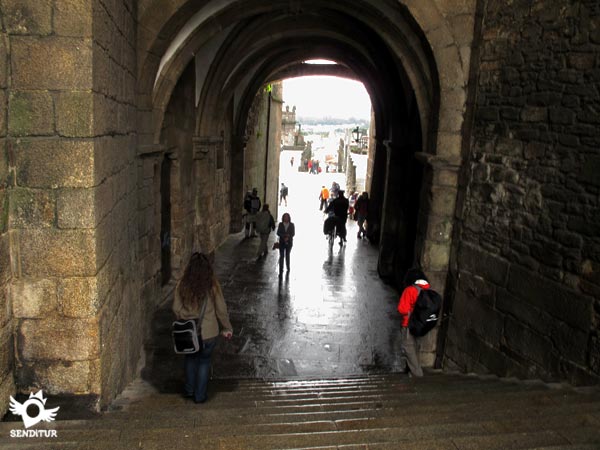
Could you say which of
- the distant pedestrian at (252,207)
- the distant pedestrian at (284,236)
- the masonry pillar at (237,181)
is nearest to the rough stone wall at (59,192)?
the distant pedestrian at (284,236)

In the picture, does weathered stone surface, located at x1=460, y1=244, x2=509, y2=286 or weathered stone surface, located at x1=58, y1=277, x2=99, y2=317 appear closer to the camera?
weathered stone surface, located at x1=58, y1=277, x2=99, y2=317

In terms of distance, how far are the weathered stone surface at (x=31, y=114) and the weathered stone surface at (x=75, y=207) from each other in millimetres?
352

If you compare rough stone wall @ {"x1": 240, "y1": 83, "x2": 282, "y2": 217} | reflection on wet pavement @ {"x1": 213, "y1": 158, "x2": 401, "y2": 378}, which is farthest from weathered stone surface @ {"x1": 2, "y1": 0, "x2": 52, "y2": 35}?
rough stone wall @ {"x1": 240, "y1": 83, "x2": 282, "y2": 217}

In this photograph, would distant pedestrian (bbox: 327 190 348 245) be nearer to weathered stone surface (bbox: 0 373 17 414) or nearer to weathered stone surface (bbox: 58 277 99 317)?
weathered stone surface (bbox: 58 277 99 317)

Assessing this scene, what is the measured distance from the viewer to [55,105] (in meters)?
2.93

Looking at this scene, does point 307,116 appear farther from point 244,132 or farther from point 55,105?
point 55,105

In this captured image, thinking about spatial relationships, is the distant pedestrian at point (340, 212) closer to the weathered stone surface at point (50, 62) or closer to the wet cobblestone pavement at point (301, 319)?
the wet cobblestone pavement at point (301, 319)

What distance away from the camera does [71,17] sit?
288 cm

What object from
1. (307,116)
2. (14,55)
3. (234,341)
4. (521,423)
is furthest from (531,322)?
(307,116)

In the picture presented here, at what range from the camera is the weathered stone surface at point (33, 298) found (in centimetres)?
304

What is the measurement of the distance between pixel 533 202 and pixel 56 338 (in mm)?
3891

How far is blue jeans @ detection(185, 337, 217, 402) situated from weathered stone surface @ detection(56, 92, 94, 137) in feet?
5.56

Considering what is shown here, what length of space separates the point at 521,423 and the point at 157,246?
5375 mm

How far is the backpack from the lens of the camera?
4.57m
